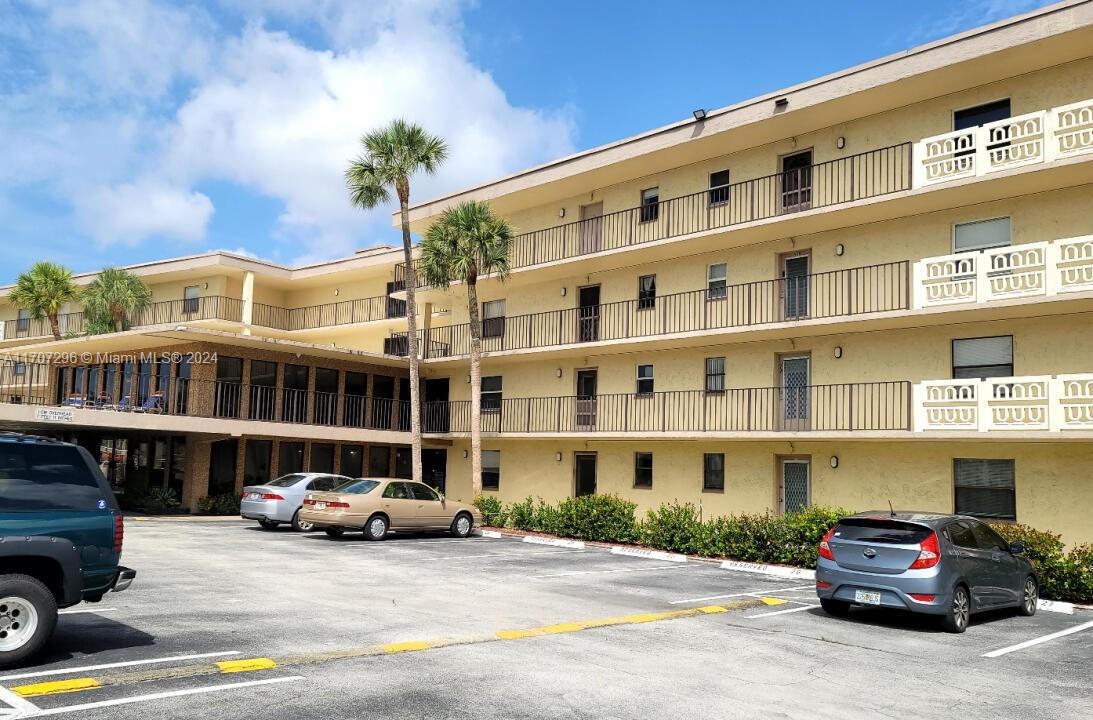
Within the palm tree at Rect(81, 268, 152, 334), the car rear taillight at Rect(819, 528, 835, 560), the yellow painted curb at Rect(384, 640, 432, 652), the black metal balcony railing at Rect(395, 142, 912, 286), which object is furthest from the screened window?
the palm tree at Rect(81, 268, 152, 334)

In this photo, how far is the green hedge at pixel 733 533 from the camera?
1648 cm

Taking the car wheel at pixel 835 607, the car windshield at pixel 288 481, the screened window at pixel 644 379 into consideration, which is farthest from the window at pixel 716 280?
the car wheel at pixel 835 607

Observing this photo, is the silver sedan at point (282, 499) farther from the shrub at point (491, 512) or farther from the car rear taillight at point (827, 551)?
the car rear taillight at point (827, 551)

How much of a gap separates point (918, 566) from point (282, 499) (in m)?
16.7

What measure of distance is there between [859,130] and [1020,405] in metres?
8.42

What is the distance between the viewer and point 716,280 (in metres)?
26.4

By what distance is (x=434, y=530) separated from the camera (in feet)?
81.2

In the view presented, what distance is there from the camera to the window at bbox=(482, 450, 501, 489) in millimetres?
32750

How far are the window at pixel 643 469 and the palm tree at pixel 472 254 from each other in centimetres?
500

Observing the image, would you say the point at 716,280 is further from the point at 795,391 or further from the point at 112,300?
the point at 112,300

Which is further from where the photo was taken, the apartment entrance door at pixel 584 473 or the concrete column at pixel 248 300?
the concrete column at pixel 248 300

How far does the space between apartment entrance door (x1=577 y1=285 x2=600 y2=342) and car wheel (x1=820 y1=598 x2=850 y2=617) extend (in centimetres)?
1632

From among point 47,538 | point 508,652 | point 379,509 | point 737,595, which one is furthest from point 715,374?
point 47,538

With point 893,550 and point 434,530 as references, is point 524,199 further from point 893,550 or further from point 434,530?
point 893,550
